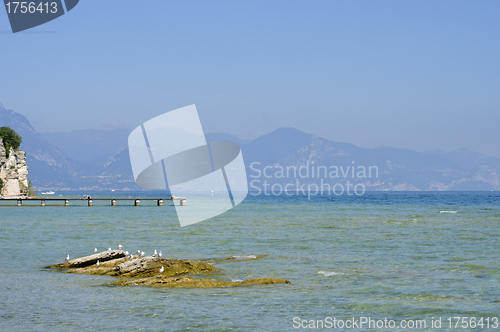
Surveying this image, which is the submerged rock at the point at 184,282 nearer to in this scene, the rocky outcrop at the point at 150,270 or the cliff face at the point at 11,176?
the rocky outcrop at the point at 150,270

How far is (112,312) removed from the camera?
48.3 ft

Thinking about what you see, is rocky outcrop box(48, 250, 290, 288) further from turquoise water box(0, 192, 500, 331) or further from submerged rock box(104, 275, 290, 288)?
Answer: turquoise water box(0, 192, 500, 331)

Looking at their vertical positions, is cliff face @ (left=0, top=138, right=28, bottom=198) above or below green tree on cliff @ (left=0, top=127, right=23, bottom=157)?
below

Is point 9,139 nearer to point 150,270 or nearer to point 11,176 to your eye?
point 11,176

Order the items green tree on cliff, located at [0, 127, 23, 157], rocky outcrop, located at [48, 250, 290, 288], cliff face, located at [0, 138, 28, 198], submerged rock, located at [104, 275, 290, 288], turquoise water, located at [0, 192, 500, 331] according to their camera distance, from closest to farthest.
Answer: turquoise water, located at [0, 192, 500, 331] < submerged rock, located at [104, 275, 290, 288] < rocky outcrop, located at [48, 250, 290, 288] < cliff face, located at [0, 138, 28, 198] < green tree on cliff, located at [0, 127, 23, 157]

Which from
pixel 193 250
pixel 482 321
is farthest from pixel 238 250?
pixel 482 321

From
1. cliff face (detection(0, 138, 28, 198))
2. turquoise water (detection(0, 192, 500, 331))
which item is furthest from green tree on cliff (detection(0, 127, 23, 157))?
turquoise water (detection(0, 192, 500, 331))

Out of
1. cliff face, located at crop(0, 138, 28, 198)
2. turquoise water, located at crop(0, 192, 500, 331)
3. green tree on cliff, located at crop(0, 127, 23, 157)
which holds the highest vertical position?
green tree on cliff, located at crop(0, 127, 23, 157)

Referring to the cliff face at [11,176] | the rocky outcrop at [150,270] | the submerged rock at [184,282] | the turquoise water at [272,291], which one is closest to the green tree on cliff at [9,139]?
the cliff face at [11,176]

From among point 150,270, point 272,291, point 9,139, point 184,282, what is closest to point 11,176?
point 9,139

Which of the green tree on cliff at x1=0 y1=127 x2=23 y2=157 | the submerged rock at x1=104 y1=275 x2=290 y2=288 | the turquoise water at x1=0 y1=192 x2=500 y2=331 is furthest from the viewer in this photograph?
the green tree on cliff at x1=0 y1=127 x2=23 y2=157

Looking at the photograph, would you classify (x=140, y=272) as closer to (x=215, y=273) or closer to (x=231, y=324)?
(x=215, y=273)

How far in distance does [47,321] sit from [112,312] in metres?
1.71

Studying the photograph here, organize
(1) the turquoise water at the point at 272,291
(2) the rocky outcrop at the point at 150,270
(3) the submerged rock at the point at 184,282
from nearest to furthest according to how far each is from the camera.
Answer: (1) the turquoise water at the point at 272,291, (3) the submerged rock at the point at 184,282, (2) the rocky outcrop at the point at 150,270
